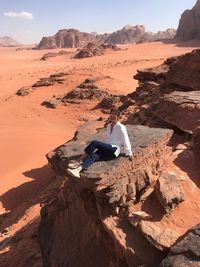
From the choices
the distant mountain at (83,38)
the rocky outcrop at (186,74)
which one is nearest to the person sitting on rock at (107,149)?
the rocky outcrop at (186,74)

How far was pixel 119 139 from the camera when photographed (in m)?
6.36

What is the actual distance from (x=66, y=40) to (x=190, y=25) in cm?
2771

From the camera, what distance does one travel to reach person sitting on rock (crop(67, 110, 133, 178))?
241 inches

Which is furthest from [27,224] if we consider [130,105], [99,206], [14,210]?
[130,105]

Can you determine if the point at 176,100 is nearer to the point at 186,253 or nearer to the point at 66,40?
the point at 186,253

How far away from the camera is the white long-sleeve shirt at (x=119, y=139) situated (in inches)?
244

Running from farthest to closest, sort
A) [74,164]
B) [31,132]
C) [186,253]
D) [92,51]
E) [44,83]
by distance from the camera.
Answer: [92,51] < [44,83] < [31,132] < [74,164] < [186,253]

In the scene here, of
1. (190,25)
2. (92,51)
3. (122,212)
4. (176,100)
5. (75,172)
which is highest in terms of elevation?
(176,100)

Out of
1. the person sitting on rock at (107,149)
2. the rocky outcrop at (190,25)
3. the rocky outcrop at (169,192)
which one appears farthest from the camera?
the rocky outcrop at (190,25)

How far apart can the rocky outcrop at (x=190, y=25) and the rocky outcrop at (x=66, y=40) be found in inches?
946

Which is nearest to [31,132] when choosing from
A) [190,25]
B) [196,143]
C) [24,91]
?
[24,91]

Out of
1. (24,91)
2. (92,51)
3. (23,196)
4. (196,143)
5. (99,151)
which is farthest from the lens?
(92,51)

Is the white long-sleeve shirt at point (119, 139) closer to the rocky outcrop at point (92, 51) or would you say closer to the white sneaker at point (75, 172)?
the white sneaker at point (75, 172)

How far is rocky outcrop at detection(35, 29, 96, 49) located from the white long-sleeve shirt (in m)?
69.7
